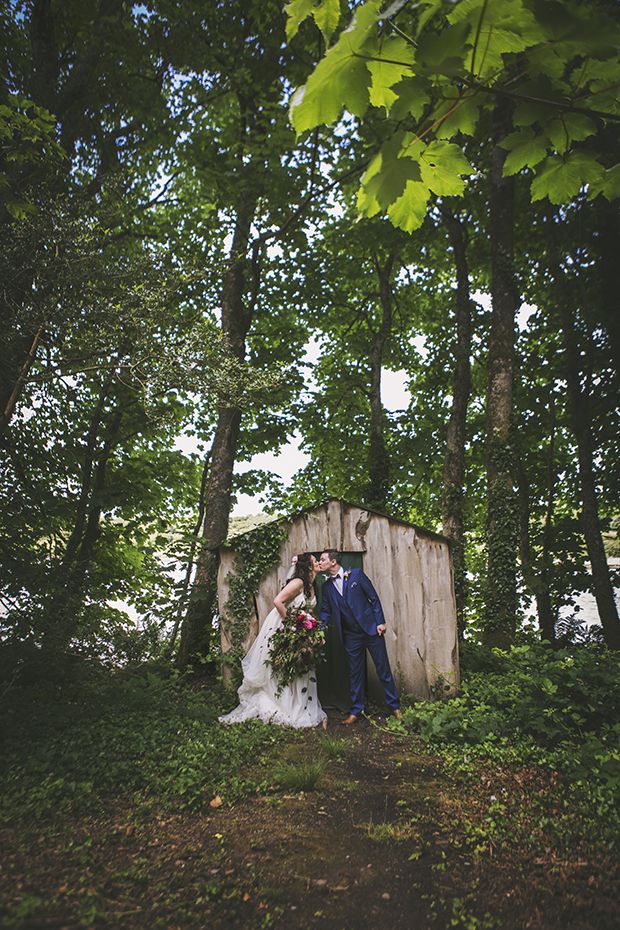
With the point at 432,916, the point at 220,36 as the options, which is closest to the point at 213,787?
the point at 432,916

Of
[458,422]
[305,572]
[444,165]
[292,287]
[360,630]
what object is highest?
[292,287]

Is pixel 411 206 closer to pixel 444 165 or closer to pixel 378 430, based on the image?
pixel 444 165

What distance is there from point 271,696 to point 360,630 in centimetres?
145

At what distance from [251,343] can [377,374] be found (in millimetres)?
3696

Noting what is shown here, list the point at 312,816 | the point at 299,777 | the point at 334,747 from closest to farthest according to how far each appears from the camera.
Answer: the point at 312,816
the point at 299,777
the point at 334,747

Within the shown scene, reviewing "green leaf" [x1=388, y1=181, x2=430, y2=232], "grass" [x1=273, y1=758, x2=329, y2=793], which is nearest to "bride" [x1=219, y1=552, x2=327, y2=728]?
"grass" [x1=273, y1=758, x2=329, y2=793]

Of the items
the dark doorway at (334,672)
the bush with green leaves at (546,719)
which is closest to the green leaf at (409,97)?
the bush with green leaves at (546,719)

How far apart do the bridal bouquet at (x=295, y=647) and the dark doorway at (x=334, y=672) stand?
0.56 metres

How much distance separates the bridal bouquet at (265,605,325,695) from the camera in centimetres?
604

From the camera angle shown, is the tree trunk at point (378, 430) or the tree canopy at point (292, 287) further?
the tree trunk at point (378, 430)

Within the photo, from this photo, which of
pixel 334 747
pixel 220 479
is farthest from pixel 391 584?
pixel 220 479

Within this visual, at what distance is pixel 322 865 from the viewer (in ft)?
9.82

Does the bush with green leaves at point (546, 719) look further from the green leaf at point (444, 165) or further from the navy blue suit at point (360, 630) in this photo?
the green leaf at point (444, 165)

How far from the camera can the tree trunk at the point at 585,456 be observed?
29.0 feet
